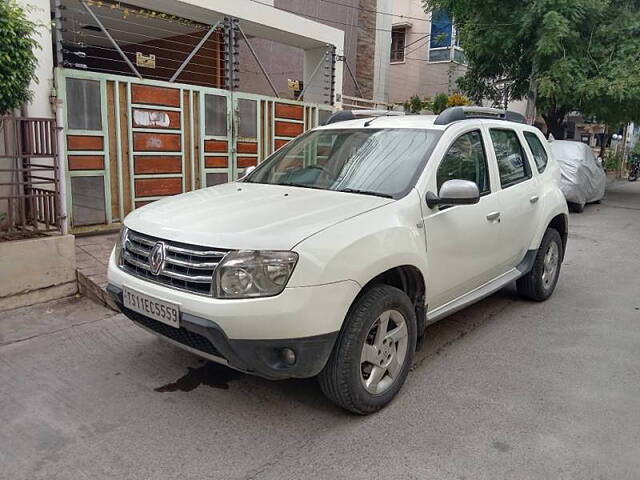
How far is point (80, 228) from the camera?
6.68m

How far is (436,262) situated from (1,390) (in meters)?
2.92

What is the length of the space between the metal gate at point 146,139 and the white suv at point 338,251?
313 centimetres

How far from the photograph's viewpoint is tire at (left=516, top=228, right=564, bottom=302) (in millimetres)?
5172

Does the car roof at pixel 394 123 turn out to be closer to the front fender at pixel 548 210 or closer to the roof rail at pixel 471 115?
the roof rail at pixel 471 115

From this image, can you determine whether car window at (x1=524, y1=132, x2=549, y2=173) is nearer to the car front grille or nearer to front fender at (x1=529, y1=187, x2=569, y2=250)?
front fender at (x1=529, y1=187, x2=569, y2=250)

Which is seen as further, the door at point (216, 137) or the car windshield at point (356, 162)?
the door at point (216, 137)

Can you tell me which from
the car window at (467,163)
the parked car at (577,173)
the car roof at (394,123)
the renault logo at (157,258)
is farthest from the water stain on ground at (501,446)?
the parked car at (577,173)

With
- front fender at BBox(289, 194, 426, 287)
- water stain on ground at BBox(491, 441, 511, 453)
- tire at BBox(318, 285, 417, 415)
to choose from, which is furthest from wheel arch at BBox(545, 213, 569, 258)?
water stain on ground at BBox(491, 441, 511, 453)

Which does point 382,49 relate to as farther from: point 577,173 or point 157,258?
point 157,258

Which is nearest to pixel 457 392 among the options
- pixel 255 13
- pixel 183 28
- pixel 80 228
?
pixel 80 228

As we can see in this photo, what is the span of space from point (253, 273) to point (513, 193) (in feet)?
8.92

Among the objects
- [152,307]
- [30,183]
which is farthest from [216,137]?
[152,307]

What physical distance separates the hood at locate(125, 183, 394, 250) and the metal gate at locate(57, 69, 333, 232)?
3.45 meters

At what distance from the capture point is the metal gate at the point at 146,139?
657 centimetres
